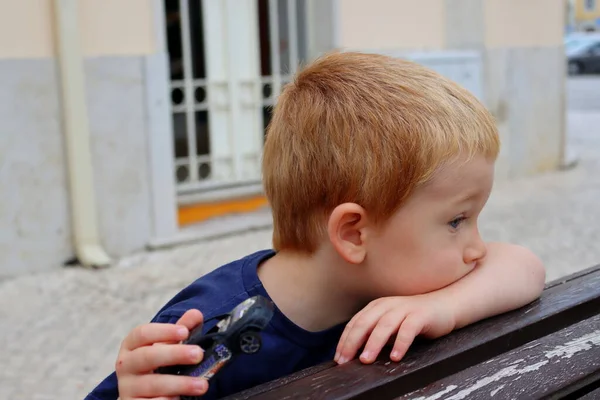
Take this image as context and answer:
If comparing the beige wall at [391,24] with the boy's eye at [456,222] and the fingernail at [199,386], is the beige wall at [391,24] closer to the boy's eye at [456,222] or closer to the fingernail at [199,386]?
the boy's eye at [456,222]

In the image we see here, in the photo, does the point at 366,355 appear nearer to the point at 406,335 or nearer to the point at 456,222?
the point at 406,335

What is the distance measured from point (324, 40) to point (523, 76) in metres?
2.42

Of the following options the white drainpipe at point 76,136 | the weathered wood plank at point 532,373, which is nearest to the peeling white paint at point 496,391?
the weathered wood plank at point 532,373

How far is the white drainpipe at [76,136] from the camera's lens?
478 cm

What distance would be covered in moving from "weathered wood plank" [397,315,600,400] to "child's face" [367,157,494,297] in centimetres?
21

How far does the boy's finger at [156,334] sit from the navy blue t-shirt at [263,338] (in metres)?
0.16

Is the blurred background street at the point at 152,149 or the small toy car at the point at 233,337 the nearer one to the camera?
the small toy car at the point at 233,337

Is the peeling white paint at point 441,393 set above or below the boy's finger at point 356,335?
below

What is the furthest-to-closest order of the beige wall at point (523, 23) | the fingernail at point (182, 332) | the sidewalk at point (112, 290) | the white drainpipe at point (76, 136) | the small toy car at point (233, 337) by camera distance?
the beige wall at point (523, 23), the white drainpipe at point (76, 136), the sidewalk at point (112, 290), the fingernail at point (182, 332), the small toy car at point (233, 337)

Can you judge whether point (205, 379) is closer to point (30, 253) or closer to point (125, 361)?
point (125, 361)

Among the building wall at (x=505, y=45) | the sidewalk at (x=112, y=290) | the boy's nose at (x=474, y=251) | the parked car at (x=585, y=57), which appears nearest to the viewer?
the boy's nose at (x=474, y=251)

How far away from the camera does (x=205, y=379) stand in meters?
1.12

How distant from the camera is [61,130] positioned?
488cm

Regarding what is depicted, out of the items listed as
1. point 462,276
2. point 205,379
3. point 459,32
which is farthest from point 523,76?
point 205,379
